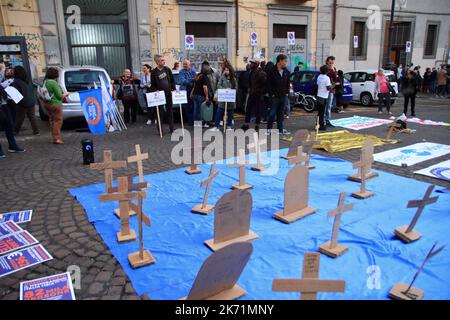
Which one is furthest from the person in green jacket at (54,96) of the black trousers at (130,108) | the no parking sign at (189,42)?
the no parking sign at (189,42)

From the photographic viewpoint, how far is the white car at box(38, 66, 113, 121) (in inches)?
383

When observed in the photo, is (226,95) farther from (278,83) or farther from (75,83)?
(75,83)

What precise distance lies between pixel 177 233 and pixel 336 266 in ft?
5.48

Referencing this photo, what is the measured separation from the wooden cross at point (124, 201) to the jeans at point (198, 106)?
6660mm

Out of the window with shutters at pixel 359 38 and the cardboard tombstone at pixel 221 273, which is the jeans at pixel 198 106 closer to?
the cardboard tombstone at pixel 221 273

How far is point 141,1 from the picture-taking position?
1459cm

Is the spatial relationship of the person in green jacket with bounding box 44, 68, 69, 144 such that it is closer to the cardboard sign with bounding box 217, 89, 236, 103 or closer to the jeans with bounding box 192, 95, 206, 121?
the jeans with bounding box 192, 95, 206, 121

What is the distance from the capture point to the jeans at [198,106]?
1009cm

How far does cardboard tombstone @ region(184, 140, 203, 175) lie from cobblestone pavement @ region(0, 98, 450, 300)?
0.48 meters

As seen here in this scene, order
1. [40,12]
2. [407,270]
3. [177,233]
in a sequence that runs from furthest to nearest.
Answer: [40,12], [177,233], [407,270]

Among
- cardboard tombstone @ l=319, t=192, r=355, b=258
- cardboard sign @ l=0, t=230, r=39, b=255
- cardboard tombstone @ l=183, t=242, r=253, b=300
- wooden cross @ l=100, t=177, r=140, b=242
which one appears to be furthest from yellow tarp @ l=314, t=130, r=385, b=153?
cardboard sign @ l=0, t=230, r=39, b=255
